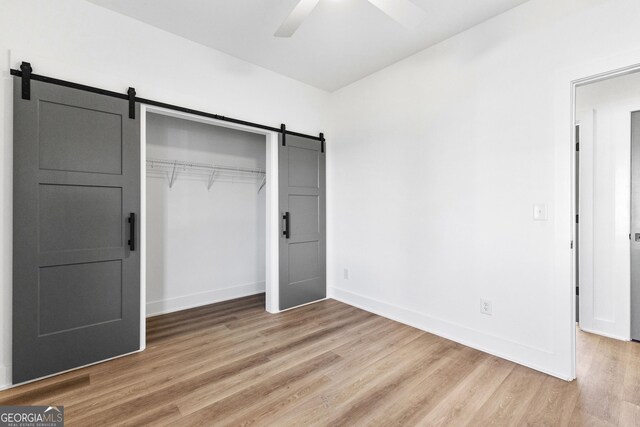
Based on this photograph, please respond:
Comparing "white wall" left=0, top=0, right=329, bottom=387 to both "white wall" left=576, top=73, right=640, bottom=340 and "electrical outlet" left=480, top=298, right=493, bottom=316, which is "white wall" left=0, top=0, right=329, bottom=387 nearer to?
"electrical outlet" left=480, top=298, right=493, bottom=316

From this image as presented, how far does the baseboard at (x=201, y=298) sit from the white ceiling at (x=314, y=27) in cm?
284

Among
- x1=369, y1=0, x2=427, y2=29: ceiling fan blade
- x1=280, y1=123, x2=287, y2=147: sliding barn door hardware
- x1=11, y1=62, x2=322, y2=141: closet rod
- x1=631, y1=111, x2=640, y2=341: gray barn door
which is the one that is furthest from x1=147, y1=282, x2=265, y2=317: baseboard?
x1=631, y1=111, x2=640, y2=341: gray barn door

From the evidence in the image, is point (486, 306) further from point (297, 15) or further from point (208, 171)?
point (208, 171)

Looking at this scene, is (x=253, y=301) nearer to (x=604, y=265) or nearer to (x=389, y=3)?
(x=389, y=3)

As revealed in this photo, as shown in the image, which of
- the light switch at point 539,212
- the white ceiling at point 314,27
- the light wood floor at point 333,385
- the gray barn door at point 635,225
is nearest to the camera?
the light wood floor at point 333,385

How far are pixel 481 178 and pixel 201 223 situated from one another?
3176 millimetres

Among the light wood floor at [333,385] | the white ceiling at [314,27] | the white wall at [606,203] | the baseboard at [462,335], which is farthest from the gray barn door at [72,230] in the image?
the white wall at [606,203]

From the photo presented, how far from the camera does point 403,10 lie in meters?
1.85

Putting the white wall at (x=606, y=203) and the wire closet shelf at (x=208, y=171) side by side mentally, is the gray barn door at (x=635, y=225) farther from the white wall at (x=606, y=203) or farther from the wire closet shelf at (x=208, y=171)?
the wire closet shelf at (x=208, y=171)

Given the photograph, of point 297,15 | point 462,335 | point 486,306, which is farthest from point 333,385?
point 297,15

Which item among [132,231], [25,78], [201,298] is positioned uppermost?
[25,78]

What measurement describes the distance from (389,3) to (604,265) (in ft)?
10.2

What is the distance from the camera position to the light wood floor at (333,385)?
5.73ft

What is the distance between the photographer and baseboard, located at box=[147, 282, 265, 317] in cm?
340
